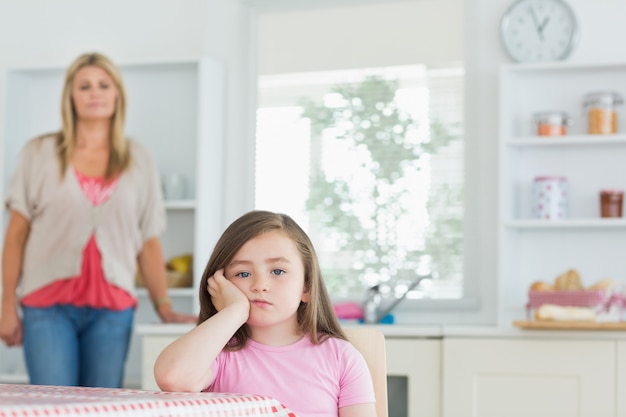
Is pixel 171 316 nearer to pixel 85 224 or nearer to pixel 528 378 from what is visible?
pixel 85 224

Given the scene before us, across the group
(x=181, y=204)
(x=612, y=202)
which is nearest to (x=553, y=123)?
(x=612, y=202)

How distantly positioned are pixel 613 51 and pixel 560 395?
1312mm

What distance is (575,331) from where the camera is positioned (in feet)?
10.4

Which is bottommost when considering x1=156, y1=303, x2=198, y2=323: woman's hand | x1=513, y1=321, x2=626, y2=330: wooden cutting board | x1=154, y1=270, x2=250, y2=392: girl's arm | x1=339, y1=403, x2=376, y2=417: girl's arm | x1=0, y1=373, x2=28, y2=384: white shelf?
x1=0, y1=373, x2=28, y2=384: white shelf

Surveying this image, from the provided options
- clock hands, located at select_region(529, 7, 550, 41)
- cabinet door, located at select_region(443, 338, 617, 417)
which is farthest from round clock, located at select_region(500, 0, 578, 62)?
cabinet door, located at select_region(443, 338, 617, 417)

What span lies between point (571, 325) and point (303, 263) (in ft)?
5.76

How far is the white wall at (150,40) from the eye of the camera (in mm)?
4223

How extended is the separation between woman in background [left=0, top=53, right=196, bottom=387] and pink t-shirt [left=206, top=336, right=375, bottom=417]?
2.18 meters

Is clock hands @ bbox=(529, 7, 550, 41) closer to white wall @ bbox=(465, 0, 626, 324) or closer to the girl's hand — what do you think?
white wall @ bbox=(465, 0, 626, 324)

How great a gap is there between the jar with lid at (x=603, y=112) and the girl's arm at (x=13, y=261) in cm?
206

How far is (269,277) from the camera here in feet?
4.99

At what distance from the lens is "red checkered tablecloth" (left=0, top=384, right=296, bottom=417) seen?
882mm

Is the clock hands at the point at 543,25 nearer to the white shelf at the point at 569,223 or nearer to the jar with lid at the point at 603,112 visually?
the jar with lid at the point at 603,112

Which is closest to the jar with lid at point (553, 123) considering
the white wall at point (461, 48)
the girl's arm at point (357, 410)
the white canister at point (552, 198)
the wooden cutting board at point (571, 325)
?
the white canister at point (552, 198)
